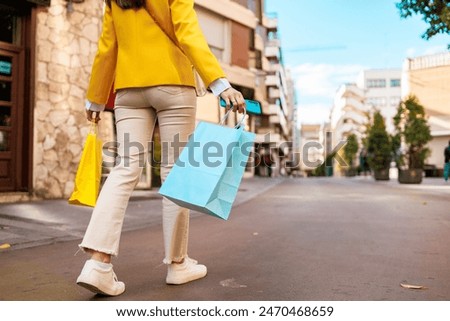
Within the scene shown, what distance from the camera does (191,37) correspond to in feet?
8.06

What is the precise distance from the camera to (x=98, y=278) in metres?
2.41

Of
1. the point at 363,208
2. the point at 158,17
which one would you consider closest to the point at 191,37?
the point at 158,17

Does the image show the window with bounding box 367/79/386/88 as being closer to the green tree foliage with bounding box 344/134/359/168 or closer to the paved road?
the green tree foliage with bounding box 344/134/359/168

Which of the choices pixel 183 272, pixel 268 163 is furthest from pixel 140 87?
pixel 268 163

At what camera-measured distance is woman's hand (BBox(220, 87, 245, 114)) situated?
2.44 m

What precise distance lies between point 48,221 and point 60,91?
158 inches

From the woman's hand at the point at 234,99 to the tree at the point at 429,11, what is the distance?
10052 mm

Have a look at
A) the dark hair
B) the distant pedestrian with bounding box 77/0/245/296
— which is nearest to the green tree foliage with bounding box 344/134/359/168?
the distant pedestrian with bounding box 77/0/245/296

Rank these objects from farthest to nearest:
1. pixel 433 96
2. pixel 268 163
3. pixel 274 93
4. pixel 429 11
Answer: pixel 274 93
pixel 268 163
pixel 433 96
pixel 429 11

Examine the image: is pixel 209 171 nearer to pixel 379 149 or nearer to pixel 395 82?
pixel 379 149

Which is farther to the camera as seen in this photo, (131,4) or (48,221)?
(48,221)

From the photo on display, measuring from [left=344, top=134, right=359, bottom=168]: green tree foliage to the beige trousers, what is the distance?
53763mm

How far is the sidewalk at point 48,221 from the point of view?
452 centimetres

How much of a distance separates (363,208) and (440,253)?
14.2 feet
